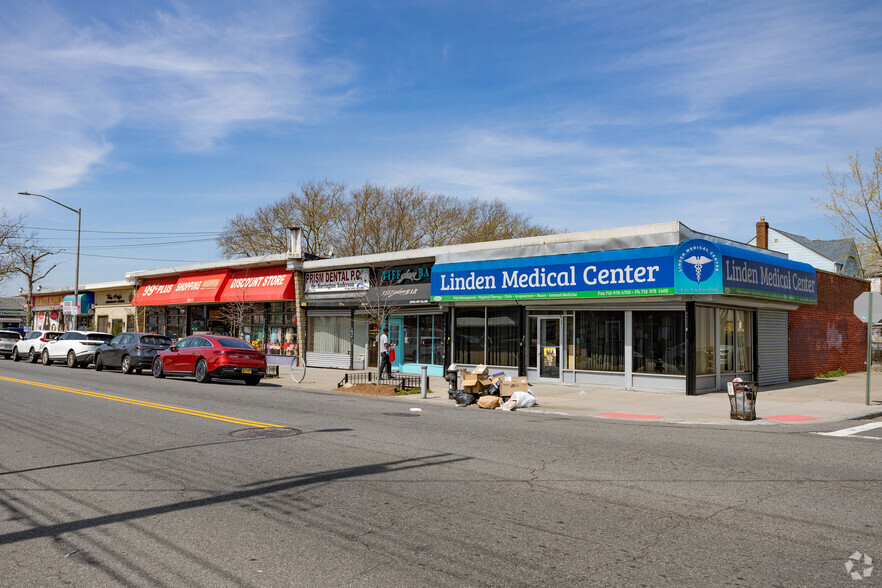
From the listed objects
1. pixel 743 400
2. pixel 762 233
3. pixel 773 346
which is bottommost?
pixel 743 400

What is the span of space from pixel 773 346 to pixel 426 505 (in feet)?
66.2

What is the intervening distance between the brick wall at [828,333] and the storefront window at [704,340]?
6.40 metres

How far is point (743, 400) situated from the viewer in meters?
13.6

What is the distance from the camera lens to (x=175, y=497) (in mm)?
6461

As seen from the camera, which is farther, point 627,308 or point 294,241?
point 294,241

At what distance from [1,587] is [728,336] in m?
20.0

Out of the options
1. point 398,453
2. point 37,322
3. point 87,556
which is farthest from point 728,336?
point 37,322

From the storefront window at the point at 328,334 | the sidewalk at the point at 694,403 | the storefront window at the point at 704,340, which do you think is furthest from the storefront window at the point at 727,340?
the storefront window at the point at 328,334

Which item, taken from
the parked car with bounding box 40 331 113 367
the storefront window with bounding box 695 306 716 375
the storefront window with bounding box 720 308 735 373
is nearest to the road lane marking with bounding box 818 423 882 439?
the storefront window with bounding box 695 306 716 375

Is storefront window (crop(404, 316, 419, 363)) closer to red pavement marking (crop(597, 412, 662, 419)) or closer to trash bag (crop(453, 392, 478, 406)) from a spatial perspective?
trash bag (crop(453, 392, 478, 406))

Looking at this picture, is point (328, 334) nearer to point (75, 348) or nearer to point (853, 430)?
point (75, 348)

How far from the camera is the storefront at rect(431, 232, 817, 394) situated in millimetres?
18250

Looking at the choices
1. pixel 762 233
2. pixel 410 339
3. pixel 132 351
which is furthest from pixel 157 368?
pixel 762 233

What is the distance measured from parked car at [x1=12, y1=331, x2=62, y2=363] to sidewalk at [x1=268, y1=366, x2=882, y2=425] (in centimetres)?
1639
